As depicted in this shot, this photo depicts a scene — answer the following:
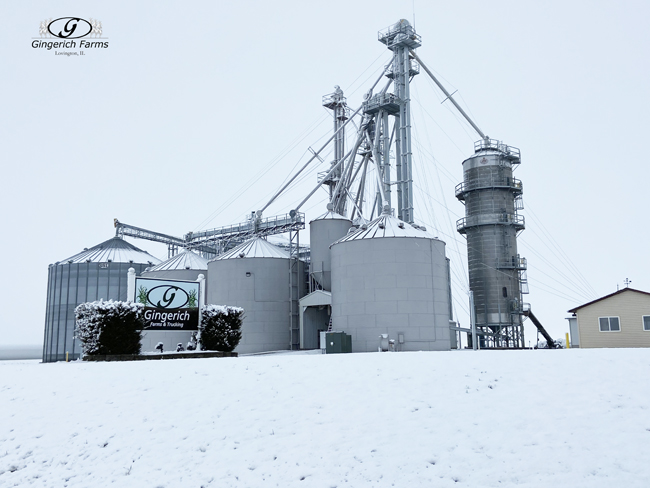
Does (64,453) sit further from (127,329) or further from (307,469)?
(127,329)

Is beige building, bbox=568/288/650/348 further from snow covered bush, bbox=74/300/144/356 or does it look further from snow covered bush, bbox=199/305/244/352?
snow covered bush, bbox=74/300/144/356

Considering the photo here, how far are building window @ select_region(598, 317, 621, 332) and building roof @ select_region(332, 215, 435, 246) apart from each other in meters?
12.1

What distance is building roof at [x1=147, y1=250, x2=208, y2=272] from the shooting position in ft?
193

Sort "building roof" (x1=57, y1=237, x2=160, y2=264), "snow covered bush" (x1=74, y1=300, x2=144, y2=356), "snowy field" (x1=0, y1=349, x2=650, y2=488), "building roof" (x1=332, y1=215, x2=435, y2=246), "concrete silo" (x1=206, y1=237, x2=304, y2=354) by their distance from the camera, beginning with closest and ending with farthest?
"snowy field" (x1=0, y1=349, x2=650, y2=488), "snow covered bush" (x1=74, y1=300, x2=144, y2=356), "building roof" (x1=332, y1=215, x2=435, y2=246), "concrete silo" (x1=206, y1=237, x2=304, y2=354), "building roof" (x1=57, y1=237, x2=160, y2=264)

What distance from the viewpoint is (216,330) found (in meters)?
32.7

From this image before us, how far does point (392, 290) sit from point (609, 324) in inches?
522

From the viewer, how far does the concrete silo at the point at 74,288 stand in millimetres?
63594

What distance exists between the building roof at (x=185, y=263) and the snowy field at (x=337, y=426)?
38.0 m

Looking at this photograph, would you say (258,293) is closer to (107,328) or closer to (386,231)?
(386,231)

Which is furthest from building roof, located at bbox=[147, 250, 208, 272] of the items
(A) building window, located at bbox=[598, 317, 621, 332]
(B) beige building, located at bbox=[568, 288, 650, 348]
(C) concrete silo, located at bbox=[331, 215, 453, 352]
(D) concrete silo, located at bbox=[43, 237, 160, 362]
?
(A) building window, located at bbox=[598, 317, 621, 332]

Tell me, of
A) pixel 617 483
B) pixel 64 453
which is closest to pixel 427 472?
pixel 617 483

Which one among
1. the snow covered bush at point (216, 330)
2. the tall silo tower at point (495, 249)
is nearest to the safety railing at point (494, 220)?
the tall silo tower at point (495, 249)

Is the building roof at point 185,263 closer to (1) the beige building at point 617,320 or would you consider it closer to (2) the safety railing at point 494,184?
(2) the safety railing at point 494,184

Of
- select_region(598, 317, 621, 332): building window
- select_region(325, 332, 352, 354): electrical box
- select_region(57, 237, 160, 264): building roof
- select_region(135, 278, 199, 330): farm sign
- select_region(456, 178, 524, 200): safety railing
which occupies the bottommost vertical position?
select_region(325, 332, 352, 354): electrical box
